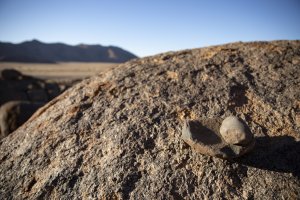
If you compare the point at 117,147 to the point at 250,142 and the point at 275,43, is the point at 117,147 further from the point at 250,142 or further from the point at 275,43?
the point at 275,43

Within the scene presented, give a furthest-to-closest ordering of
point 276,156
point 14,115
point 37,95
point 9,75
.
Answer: point 9,75
point 37,95
point 14,115
point 276,156

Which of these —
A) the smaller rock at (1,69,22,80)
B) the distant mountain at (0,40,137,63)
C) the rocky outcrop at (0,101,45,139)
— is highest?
the rocky outcrop at (0,101,45,139)

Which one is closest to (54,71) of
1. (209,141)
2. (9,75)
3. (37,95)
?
(9,75)

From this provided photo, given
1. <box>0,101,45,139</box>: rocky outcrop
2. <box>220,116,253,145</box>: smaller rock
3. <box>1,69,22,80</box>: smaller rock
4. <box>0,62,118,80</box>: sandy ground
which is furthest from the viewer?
<box>0,62,118,80</box>: sandy ground

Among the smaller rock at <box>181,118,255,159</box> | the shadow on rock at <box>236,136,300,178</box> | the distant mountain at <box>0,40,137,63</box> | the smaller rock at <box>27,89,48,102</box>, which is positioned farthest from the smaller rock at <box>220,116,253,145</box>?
the distant mountain at <box>0,40,137,63</box>

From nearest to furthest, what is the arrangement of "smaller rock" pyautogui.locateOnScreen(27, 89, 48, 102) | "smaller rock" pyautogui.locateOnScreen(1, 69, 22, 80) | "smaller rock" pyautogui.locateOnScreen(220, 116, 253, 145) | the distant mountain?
"smaller rock" pyautogui.locateOnScreen(220, 116, 253, 145) → "smaller rock" pyautogui.locateOnScreen(27, 89, 48, 102) → "smaller rock" pyautogui.locateOnScreen(1, 69, 22, 80) → the distant mountain

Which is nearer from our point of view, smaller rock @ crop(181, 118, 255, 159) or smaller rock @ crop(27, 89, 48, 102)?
smaller rock @ crop(181, 118, 255, 159)

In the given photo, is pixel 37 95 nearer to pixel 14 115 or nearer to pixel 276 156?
pixel 14 115

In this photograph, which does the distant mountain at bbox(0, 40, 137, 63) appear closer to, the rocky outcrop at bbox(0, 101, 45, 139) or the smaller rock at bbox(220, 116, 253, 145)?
the rocky outcrop at bbox(0, 101, 45, 139)

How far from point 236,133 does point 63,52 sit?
69.3 meters

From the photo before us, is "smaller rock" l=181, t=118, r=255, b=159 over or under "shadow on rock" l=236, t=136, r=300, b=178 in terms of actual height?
over

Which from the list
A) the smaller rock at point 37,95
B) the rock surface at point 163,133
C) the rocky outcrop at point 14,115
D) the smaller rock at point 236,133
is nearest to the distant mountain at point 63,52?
the smaller rock at point 37,95

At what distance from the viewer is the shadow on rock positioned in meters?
1.67

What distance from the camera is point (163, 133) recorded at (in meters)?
1.92
